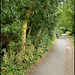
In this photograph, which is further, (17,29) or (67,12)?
(67,12)

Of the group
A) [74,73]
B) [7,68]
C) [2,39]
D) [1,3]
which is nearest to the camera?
[1,3]

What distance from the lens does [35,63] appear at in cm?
463

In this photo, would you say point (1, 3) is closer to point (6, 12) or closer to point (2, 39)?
point (6, 12)

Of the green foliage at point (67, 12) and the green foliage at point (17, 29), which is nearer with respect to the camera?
the green foliage at point (17, 29)

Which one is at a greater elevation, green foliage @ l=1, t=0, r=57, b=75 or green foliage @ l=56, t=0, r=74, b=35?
green foliage @ l=56, t=0, r=74, b=35

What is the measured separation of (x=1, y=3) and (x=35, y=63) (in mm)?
3388

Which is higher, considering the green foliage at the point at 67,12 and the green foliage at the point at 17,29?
the green foliage at the point at 67,12

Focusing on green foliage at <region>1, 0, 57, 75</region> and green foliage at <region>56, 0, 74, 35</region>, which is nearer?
green foliage at <region>1, 0, 57, 75</region>

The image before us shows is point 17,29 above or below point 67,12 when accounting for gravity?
below

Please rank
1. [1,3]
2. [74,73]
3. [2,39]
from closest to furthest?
[1,3]
[2,39]
[74,73]

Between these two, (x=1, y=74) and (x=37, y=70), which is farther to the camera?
(x=37, y=70)

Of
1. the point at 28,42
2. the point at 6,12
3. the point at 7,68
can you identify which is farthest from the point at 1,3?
the point at 28,42

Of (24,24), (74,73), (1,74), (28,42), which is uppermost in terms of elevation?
(24,24)

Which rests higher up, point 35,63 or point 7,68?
point 7,68
